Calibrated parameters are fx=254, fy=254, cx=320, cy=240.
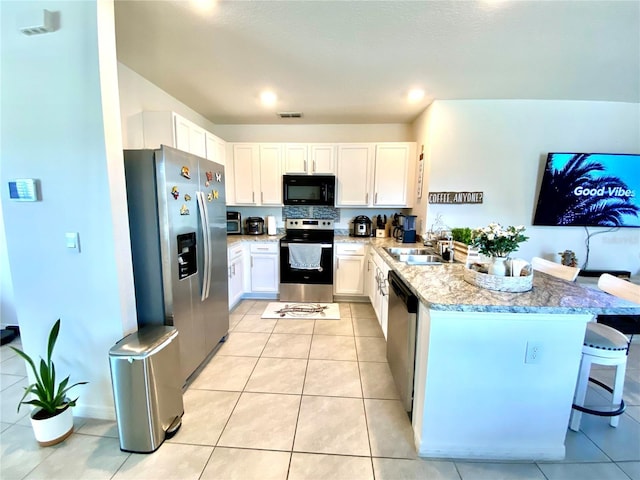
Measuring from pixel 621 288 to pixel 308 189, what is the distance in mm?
3191

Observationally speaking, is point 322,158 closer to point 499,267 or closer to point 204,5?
point 204,5

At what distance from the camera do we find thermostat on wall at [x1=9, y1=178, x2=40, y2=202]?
151 centimetres

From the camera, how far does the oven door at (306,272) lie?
3.50m

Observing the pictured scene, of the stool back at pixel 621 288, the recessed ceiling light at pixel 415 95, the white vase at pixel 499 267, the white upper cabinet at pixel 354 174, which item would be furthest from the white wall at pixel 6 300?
the stool back at pixel 621 288

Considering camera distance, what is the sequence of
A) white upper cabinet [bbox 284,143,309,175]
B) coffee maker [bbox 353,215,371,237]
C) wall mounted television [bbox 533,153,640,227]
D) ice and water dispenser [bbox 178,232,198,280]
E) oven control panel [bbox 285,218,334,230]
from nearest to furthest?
ice and water dispenser [bbox 178,232,198,280], wall mounted television [bbox 533,153,640,227], white upper cabinet [bbox 284,143,309,175], coffee maker [bbox 353,215,371,237], oven control panel [bbox 285,218,334,230]

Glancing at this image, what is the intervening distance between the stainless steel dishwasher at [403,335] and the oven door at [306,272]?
5.06ft

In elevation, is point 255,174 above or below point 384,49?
below

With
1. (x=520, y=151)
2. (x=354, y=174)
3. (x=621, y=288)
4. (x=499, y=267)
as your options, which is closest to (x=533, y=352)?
(x=499, y=267)

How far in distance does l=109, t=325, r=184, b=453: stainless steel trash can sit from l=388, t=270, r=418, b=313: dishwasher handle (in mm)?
1501

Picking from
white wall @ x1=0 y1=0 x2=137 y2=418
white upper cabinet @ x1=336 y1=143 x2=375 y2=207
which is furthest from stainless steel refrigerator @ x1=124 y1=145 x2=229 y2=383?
white upper cabinet @ x1=336 y1=143 x2=375 y2=207

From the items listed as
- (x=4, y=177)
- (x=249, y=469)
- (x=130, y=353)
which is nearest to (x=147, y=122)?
(x=4, y=177)

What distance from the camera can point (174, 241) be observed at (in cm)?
173

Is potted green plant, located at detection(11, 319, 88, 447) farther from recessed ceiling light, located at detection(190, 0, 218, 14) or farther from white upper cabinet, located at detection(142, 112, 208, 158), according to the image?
recessed ceiling light, located at detection(190, 0, 218, 14)

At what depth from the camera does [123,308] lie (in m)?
1.60
